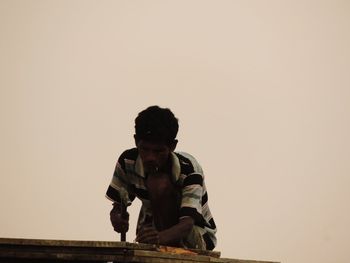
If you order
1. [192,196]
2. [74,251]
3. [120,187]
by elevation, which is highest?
[120,187]

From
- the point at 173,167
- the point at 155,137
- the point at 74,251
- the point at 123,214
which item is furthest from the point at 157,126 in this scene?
the point at 74,251

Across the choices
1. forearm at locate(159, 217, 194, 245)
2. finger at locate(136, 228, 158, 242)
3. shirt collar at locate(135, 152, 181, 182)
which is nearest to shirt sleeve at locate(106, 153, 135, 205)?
shirt collar at locate(135, 152, 181, 182)

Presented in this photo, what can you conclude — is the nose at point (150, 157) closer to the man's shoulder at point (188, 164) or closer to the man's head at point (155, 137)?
the man's head at point (155, 137)

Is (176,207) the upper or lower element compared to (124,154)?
lower

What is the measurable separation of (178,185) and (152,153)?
0.78 ft

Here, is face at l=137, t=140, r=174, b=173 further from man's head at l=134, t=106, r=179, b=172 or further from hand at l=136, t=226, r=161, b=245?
hand at l=136, t=226, r=161, b=245

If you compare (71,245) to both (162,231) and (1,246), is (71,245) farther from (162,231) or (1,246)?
(162,231)

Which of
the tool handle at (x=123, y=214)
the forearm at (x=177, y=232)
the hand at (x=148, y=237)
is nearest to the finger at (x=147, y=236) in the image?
the hand at (x=148, y=237)

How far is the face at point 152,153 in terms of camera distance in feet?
10.6

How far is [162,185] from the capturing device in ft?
10.7

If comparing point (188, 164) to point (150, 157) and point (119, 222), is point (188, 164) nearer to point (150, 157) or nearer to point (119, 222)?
point (150, 157)

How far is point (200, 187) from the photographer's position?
11.1 feet

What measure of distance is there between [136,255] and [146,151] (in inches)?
36.4

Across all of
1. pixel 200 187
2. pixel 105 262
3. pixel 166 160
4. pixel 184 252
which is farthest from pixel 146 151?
pixel 105 262
